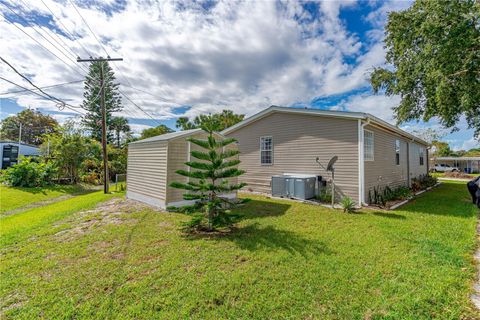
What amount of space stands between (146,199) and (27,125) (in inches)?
1680

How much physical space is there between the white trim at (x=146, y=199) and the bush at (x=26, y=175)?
922 cm

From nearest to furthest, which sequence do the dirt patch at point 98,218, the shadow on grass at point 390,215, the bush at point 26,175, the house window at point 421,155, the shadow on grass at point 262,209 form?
the dirt patch at point 98,218 < the shadow on grass at point 390,215 < the shadow on grass at point 262,209 < the bush at point 26,175 < the house window at point 421,155

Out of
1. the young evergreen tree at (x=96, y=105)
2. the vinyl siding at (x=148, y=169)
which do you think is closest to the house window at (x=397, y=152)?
the vinyl siding at (x=148, y=169)

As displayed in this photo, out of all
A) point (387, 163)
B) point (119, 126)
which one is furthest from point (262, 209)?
point (119, 126)

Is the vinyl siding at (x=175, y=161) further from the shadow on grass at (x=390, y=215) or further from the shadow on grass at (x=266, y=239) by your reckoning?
the shadow on grass at (x=390, y=215)

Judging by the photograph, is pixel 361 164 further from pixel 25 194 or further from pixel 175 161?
pixel 25 194

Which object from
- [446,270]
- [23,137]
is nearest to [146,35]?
[446,270]

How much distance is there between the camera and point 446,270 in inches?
123

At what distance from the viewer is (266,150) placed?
34.8ft

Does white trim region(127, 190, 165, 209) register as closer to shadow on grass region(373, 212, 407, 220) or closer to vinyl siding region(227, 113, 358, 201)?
vinyl siding region(227, 113, 358, 201)

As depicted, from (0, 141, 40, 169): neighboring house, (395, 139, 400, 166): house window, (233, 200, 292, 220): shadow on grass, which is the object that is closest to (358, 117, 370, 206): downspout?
(233, 200, 292, 220): shadow on grass

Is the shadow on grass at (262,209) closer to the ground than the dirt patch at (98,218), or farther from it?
farther from it

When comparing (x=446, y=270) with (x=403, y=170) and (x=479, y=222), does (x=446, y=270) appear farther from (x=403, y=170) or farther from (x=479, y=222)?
(x=403, y=170)

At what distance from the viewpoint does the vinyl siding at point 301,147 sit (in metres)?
7.85
